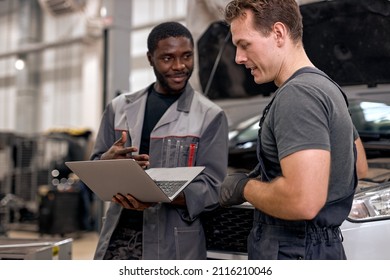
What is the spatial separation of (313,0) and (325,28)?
0.19 metres

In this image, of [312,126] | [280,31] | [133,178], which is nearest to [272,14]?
[280,31]

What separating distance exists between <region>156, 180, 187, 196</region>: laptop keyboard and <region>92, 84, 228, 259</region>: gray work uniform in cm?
12

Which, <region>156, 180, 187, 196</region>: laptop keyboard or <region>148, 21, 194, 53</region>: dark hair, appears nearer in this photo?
<region>156, 180, 187, 196</region>: laptop keyboard

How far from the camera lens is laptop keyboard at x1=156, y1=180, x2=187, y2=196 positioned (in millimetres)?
1668

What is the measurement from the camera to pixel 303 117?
117cm

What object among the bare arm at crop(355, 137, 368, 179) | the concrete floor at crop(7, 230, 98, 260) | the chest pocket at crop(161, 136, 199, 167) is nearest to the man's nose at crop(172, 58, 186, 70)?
the chest pocket at crop(161, 136, 199, 167)

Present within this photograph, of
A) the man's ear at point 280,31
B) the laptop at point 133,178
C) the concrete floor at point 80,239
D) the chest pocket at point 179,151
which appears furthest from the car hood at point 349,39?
the concrete floor at point 80,239

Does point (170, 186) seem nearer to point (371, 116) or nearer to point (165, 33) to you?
point (165, 33)

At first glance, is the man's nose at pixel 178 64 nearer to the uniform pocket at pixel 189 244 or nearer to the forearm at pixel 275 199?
the uniform pocket at pixel 189 244

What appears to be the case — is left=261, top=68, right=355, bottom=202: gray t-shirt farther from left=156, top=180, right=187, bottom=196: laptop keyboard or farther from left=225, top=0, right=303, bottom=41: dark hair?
left=156, top=180, right=187, bottom=196: laptop keyboard

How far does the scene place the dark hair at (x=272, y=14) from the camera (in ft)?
4.16

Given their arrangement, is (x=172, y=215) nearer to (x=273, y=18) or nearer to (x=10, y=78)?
(x=273, y=18)

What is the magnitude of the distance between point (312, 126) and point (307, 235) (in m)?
0.32
